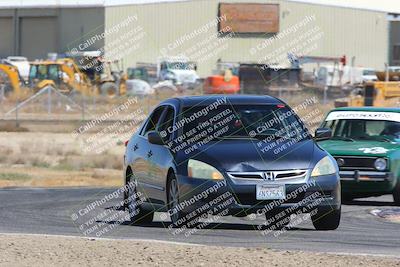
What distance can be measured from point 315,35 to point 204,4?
831cm

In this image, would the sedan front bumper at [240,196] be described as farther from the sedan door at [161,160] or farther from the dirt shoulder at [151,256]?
the dirt shoulder at [151,256]

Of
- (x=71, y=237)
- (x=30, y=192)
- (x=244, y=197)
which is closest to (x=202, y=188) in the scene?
(x=244, y=197)

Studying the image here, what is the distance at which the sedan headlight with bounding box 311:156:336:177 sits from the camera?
12.3 m

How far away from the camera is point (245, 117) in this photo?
1324 cm

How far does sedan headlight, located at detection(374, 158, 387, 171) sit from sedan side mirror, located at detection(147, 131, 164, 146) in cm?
483

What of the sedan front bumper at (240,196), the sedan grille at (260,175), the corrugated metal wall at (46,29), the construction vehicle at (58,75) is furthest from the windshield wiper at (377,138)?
the corrugated metal wall at (46,29)

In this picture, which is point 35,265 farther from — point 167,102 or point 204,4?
point 204,4

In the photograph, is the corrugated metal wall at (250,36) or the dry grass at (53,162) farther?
the corrugated metal wall at (250,36)

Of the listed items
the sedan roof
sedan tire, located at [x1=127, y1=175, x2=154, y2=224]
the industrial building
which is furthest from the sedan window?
the industrial building

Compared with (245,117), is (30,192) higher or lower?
lower

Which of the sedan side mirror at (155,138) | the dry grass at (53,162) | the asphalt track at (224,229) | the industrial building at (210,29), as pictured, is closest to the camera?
the asphalt track at (224,229)

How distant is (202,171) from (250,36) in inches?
2714

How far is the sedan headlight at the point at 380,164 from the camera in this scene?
54.5ft

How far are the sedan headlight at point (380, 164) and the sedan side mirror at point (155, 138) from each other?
4825 millimetres
